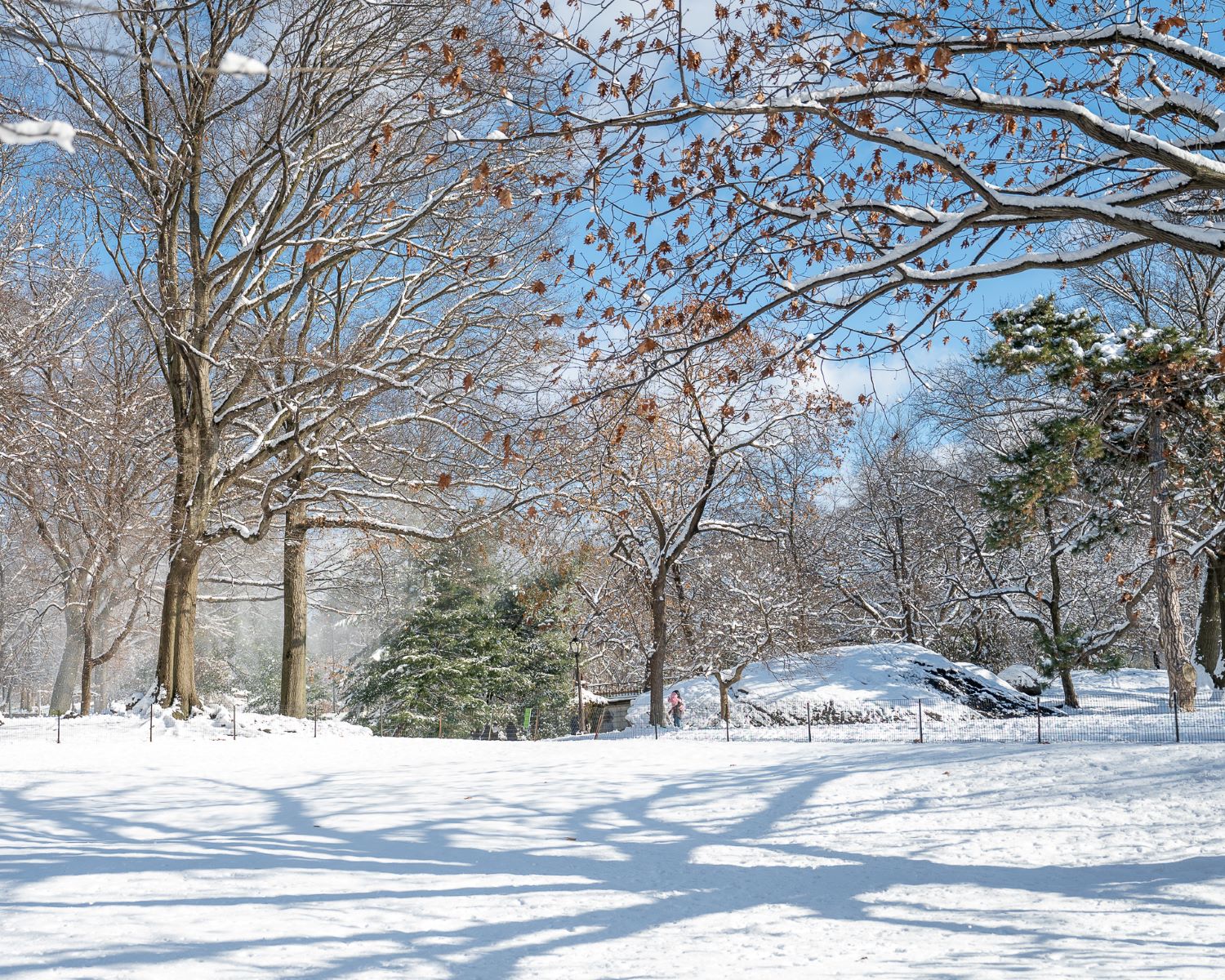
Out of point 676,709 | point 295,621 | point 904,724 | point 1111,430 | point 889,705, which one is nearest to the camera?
point 904,724

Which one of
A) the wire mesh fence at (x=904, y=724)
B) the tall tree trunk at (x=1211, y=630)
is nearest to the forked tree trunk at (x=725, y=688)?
the wire mesh fence at (x=904, y=724)

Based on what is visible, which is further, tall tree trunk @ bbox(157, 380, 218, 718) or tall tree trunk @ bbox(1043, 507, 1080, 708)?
tall tree trunk @ bbox(1043, 507, 1080, 708)

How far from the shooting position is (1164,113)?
240 inches

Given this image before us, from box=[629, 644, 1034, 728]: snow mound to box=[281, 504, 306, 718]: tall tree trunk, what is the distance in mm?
8288

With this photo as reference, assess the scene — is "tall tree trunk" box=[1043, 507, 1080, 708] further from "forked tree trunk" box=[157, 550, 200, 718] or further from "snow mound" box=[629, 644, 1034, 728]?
"forked tree trunk" box=[157, 550, 200, 718]

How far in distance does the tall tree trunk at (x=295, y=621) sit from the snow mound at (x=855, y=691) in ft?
27.2

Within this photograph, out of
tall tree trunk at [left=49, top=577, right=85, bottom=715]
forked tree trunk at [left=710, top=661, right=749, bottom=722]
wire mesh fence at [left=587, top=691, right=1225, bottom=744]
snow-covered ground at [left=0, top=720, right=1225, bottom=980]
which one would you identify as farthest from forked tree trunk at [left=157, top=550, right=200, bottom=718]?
tall tree trunk at [left=49, top=577, right=85, bottom=715]

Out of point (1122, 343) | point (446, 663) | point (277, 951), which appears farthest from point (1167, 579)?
point (446, 663)

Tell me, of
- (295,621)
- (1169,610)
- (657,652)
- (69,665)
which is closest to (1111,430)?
(1169,610)

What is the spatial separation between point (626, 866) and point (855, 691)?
14.5 metres

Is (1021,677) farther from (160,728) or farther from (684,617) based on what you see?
(160,728)

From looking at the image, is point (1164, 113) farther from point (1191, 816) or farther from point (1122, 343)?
point (1122, 343)

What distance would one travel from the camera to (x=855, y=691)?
21.2m

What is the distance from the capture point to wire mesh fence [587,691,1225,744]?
14344 millimetres
